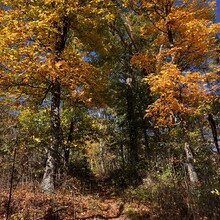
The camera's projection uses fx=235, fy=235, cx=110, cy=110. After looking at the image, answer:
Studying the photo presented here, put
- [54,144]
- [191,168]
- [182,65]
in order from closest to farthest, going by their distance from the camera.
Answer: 1. [54,144]
2. [191,168]
3. [182,65]

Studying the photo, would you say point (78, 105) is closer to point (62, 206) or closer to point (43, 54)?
point (43, 54)

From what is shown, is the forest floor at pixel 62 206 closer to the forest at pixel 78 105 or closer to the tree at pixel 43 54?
the forest at pixel 78 105

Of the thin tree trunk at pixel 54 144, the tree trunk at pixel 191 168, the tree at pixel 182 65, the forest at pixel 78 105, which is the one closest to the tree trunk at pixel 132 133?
the forest at pixel 78 105

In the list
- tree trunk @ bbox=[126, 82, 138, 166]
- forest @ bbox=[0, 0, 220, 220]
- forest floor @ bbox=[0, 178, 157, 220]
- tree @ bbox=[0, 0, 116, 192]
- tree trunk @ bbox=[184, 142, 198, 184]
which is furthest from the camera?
tree trunk @ bbox=[126, 82, 138, 166]

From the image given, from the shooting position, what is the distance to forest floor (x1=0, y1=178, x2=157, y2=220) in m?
6.21

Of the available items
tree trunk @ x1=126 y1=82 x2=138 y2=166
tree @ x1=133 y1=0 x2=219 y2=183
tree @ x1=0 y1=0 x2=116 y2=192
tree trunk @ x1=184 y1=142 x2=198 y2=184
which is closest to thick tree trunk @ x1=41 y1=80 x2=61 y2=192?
tree @ x1=0 y1=0 x2=116 y2=192

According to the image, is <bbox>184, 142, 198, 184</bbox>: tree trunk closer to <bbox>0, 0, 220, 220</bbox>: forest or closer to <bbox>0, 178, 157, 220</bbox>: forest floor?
<bbox>0, 0, 220, 220</bbox>: forest

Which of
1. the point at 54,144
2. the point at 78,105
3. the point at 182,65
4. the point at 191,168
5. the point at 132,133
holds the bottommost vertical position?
the point at 191,168

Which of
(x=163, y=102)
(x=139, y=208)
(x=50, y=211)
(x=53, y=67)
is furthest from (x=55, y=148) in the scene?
(x=163, y=102)

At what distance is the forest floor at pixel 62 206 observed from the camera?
6.21 meters

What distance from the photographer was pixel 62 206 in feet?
22.0

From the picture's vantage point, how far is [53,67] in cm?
709

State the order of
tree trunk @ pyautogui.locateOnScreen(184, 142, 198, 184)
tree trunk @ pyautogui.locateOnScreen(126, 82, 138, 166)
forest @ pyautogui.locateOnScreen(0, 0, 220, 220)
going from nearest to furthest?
forest @ pyautogui.locateOnScreen(0, 0, 220, 220) → tree trunk @ pyautogui.locateOnScreen(184, 142, 198, 184) → tree trunk @ pyautogui.locateOnScreen(126, 82, 138, 166)

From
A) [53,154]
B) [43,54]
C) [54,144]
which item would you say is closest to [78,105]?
[54,144]
